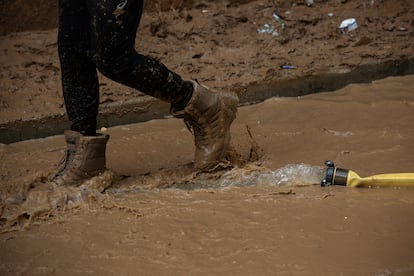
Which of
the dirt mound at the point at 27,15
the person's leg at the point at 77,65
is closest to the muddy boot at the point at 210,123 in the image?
the person's leg at the point at 77,65

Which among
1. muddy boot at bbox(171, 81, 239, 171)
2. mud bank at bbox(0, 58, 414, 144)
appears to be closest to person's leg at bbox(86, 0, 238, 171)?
muddy boot at bbox(171, 81, 239, 171)

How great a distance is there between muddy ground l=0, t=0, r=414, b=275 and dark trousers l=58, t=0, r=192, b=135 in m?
0.41

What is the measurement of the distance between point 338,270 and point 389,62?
253 centimetres

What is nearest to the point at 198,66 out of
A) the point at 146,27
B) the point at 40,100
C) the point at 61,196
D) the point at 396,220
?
the point at 146,27

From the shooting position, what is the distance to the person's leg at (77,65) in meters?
2.97

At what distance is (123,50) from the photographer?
2.79m

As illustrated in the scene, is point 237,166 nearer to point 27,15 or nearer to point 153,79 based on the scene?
point 153,79

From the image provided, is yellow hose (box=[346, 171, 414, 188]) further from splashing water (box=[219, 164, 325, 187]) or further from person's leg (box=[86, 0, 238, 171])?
person's leg (box=[86, 0, 238, 171])

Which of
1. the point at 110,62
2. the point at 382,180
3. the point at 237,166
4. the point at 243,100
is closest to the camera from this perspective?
the point at 110,62

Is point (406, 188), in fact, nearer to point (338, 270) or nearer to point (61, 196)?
point (338, 270)

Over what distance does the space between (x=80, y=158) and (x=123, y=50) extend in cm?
59

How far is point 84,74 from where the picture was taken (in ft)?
10.00

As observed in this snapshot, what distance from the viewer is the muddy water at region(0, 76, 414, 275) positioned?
2.44 metres

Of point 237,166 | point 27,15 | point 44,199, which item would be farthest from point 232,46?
point 44,199
